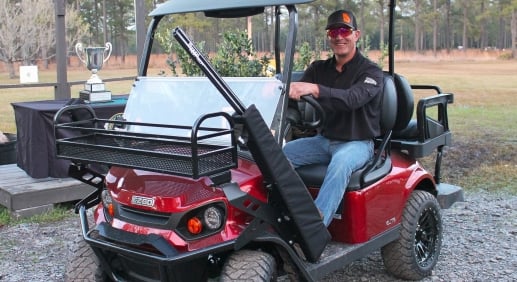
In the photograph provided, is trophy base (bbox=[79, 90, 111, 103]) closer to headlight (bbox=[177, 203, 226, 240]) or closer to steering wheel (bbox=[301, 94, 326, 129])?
steering wheel (bbox=[301, 94, 326, 129])

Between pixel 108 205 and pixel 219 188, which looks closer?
pixel 219 188

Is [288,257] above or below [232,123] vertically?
below

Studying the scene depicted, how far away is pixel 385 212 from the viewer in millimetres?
3758

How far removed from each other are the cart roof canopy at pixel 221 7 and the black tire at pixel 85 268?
1.43 meters

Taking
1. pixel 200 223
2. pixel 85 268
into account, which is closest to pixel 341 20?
pixel 200 223

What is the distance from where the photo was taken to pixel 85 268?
3.08m

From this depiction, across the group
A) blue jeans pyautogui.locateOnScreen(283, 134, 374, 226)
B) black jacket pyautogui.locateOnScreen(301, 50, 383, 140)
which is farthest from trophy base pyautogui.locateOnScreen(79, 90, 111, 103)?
black jacket pyautogui.locateOnScreen(301, 50, 383, 140)

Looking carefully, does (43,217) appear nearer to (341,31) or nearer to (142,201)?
(142,201)

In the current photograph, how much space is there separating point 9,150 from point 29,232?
202 cm

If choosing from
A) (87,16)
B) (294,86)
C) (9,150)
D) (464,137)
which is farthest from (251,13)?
(87,16)

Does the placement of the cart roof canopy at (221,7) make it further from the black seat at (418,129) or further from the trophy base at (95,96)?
the trophy base at (95,96)

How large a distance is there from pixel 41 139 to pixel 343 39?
3.54 meters

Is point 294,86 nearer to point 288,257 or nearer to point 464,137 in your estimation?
point 288,257

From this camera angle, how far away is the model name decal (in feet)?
9.18
